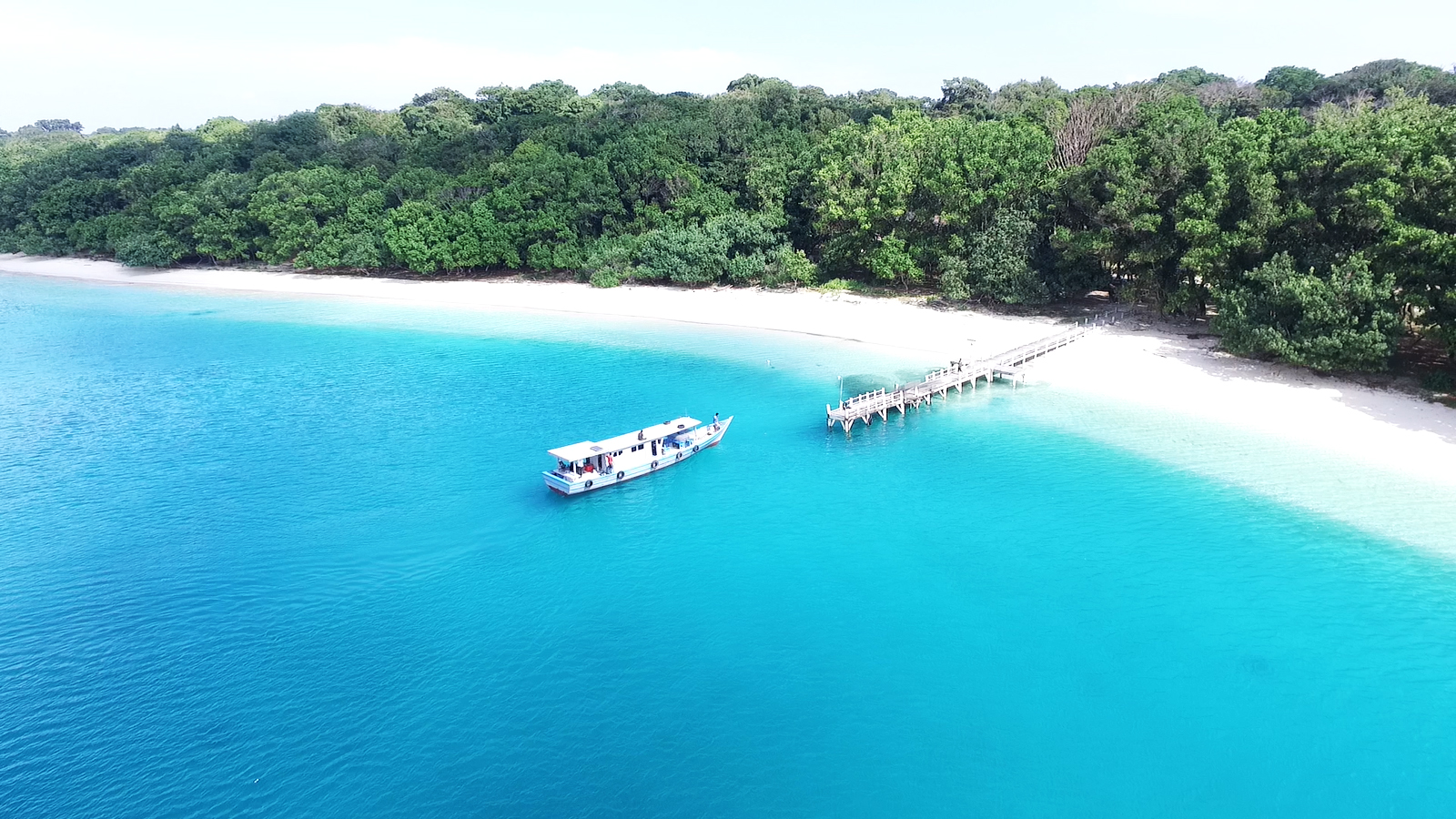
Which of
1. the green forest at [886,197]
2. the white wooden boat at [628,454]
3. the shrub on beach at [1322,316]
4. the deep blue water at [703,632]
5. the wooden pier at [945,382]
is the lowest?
the deep blue water at [703,632]

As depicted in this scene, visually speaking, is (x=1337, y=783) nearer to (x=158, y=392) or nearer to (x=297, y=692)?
(x=297, y=692)

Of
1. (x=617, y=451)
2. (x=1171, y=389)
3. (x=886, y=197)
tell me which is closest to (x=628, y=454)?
(x=617, y=451)

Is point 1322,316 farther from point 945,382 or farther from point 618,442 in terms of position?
point 618,442

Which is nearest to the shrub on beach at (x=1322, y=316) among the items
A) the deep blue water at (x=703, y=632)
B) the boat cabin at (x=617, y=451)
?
the deep blue water at (x=703, y=632)

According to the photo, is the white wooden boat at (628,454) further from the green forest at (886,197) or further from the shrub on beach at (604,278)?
the shrub on beach at (604,278)

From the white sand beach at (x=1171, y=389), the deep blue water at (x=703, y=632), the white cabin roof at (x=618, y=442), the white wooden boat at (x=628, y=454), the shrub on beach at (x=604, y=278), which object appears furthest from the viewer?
the shrub on beach at (x=604, y=278)

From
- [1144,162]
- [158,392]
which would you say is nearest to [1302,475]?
[1144,162]

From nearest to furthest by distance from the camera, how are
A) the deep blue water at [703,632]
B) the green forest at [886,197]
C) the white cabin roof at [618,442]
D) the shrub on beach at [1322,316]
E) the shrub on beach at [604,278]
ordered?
the deep blue water at [703,632], the white cabin roof at [618,442], the shrub on beach at [1322,316], the green forest at [886,197], the shrub on beach at [604,278]

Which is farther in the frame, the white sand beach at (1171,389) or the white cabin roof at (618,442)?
the white cabin roof at (618,442)
